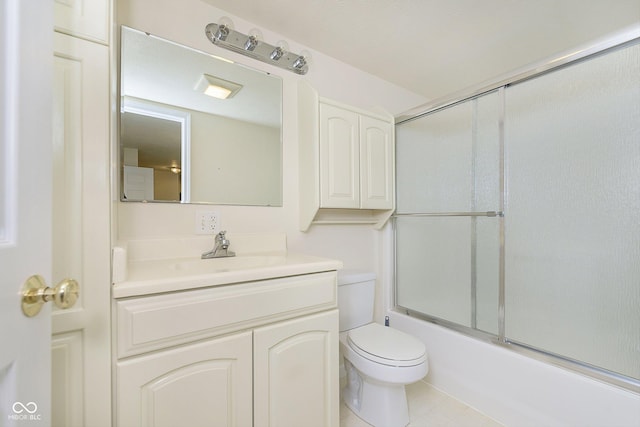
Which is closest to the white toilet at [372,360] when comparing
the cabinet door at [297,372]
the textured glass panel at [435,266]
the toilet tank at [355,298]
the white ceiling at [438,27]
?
the toilet tank at [355,298]

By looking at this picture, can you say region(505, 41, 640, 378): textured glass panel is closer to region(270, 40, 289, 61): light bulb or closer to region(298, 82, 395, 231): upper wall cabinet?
region(298, 82, 395, 231): upper wall cabinet

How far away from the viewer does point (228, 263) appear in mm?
1219

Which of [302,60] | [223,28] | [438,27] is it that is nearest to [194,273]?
[223,28]

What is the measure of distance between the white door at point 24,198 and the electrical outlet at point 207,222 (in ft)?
2.70

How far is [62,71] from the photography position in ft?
2.38

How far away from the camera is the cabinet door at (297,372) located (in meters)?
1.00

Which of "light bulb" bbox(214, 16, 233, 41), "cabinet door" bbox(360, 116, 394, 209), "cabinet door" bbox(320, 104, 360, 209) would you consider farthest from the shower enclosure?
"light bulb" bbox(214, 16, 233, 41)

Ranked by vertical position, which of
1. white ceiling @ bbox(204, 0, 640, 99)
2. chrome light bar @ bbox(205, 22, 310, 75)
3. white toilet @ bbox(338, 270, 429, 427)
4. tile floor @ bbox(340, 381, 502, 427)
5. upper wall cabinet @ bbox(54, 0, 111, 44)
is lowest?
tile floor @ bbox(340, 381, 502, 427)

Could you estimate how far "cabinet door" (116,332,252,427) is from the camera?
79 centimetres

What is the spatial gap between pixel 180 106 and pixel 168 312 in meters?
1.00

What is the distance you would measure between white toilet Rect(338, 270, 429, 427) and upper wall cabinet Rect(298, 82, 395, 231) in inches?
17.9

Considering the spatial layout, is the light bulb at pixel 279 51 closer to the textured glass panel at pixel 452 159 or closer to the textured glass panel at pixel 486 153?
the textured glass panel at pixel 452 159

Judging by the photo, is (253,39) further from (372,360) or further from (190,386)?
(372,360)

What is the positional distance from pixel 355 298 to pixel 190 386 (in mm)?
1045
